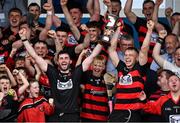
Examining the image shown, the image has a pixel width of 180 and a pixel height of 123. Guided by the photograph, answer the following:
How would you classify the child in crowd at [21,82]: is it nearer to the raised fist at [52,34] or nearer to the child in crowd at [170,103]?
the raised fist at [52,34]

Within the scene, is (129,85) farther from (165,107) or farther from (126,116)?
(165,107)

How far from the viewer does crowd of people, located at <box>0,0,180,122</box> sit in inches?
417

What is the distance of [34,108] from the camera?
1085cm

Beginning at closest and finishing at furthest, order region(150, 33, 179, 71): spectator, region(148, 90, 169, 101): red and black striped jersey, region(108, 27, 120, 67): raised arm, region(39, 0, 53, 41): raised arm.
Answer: region(148, 90, 169, 101): red and black striped jersey
region(108, 27, 120, 67): raised arm
region(150, 33, 179, 71): spectator
region(39, 0, 53, 41): raised arm

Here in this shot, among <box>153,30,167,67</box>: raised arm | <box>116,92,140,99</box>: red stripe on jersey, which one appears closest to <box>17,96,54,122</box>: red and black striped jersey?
<box>116,92,140,99</box>: red stripe on jersey

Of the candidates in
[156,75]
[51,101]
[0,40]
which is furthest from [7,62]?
[156,75]

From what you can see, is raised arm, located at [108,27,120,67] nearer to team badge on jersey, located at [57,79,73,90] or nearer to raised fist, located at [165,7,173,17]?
team badge on jersey, located at [57,79,73,90]

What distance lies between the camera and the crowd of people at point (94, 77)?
10602mm

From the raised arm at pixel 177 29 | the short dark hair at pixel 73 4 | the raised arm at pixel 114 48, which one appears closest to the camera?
the raised arm at pixel 114 48

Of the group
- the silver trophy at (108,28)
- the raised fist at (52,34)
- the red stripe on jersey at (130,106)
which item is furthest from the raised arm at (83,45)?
the red stripe on jersey at (130,106)

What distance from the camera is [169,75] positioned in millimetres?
10570

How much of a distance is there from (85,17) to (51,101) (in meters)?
3.49

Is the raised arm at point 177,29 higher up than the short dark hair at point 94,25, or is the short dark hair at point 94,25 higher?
the short dark hair at point 94,25

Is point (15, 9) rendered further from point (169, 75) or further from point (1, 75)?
point (169, 75)
